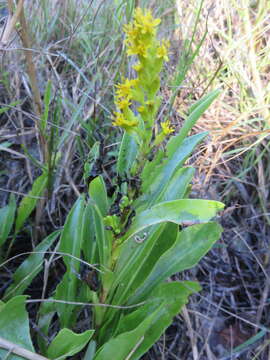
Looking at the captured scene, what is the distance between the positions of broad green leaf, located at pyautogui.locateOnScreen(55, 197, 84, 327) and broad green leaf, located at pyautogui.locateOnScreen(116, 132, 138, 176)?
0.18 metres

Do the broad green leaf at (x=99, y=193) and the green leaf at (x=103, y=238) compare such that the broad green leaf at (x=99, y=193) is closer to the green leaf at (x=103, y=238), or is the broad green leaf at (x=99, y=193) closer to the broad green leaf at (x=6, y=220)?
the green leaf at (x=103, y=238)

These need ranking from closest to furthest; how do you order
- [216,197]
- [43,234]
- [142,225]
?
[142,225], [43,234], [216,197]

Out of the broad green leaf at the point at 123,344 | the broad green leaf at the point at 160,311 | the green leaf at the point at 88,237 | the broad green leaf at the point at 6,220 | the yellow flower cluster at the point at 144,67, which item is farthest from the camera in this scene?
the broad green leaf at the point at 6,220

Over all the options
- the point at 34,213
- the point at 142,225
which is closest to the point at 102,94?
the point at 34,213

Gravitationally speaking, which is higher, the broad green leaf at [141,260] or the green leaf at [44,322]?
the broad green leaf at [141,260]

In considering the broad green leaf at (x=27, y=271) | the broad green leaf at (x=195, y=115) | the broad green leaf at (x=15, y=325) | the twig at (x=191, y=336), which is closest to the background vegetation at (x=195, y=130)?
the twig at (x=191, y=336)

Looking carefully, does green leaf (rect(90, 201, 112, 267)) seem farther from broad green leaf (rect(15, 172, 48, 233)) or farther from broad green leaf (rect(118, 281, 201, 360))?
broad green leaf (rect(15, 172, 48, 233))

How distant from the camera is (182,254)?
141 centimetres

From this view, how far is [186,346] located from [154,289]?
1.44 ft

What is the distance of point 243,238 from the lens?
1896mm

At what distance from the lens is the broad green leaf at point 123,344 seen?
43.1 inches

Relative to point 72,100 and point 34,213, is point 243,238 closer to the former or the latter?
point 34,213

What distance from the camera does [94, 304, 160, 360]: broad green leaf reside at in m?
1.09

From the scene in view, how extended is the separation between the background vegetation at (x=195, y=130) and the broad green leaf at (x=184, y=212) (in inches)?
14.1
